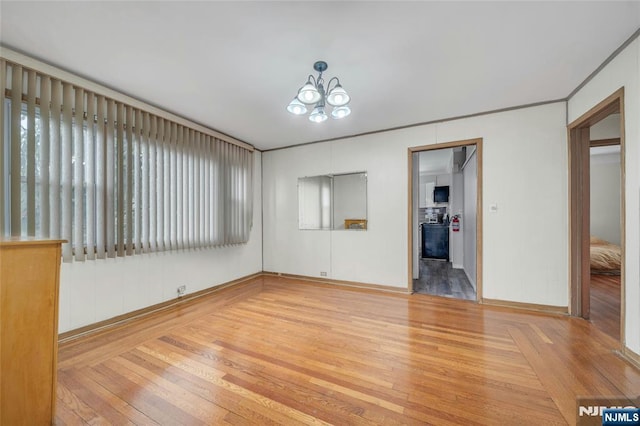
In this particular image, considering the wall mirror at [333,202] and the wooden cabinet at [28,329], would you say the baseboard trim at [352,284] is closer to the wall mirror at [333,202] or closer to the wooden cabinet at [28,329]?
the wall mirror at [333,202]

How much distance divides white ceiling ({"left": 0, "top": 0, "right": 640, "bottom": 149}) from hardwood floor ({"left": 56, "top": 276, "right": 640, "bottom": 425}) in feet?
8.57

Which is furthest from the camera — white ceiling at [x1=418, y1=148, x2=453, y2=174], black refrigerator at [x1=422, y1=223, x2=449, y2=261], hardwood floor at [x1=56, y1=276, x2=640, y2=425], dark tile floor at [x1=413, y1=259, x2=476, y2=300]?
black refrigerator at [x1=422, y1=223, x2=449, y2=261]

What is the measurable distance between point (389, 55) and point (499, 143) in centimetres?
224

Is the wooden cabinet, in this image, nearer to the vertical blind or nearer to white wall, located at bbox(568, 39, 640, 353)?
the vertical blind

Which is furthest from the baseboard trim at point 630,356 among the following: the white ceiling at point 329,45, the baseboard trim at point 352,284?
the white ceiling at point 329,45

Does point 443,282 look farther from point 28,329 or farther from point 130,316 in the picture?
point 28,329

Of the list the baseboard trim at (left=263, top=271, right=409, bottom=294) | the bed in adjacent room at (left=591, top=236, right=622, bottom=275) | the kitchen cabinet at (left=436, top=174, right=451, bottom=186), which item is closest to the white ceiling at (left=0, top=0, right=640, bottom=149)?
the baseboard trim at (left=263, top=271, right=409, bottom=294)

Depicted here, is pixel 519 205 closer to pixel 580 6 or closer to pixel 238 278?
pixel 580 6

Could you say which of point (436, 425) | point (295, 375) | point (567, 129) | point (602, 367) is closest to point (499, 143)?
point (567, 129)

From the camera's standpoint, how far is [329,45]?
210cm

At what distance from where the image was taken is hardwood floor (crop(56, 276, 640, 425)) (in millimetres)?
1553

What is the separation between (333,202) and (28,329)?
3.95 m

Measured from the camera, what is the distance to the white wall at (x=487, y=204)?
3178 millimetres

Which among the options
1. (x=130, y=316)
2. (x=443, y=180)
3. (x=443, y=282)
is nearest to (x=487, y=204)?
(x=443, y=282)
